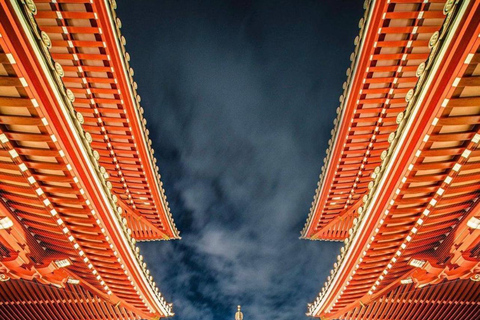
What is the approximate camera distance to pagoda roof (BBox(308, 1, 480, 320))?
446 cm

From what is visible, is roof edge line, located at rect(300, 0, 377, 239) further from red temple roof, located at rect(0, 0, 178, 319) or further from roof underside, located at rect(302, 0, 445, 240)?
red temple roof, located at rect(0, 0, 178, 319)

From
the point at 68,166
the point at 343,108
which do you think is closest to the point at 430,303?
the point at 343,108

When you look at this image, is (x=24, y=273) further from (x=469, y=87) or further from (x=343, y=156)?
(x=343, y=156)

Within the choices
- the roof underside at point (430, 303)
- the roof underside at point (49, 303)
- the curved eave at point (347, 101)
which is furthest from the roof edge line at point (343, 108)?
the roof underside at point (49, 303)

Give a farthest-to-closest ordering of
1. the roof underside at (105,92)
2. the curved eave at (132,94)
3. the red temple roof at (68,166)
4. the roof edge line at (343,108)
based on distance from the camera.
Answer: the roof edge line at (343,108), the curved eave at (132,94), the roof underside at (105,92), the red temple roof at (68,166)

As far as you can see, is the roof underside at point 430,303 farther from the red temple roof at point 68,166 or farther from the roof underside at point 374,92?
the red temple roof at point 68,166

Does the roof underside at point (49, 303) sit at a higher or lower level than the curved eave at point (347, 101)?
lower

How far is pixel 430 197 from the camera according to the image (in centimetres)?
653

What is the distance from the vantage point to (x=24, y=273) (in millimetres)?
7277

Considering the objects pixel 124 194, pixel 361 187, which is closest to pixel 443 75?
pixel 361 187

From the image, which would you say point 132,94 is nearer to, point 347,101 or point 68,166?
point 68,166

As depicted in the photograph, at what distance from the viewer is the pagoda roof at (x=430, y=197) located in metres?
4.46

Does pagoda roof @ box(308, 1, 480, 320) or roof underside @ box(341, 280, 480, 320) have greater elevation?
pagoda roof @ box(308, 1, 480, 320)

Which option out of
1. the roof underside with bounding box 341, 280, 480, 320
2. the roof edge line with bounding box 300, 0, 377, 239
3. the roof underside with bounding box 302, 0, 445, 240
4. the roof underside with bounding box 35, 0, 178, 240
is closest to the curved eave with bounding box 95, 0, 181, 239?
the roof underside with bounding box 35, 0, 178, 240
